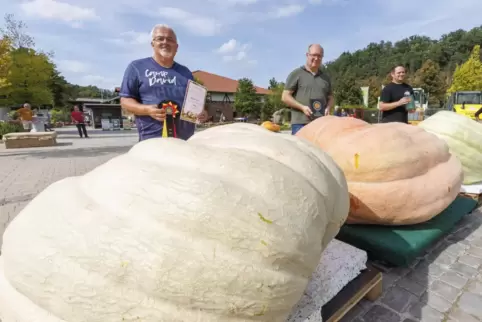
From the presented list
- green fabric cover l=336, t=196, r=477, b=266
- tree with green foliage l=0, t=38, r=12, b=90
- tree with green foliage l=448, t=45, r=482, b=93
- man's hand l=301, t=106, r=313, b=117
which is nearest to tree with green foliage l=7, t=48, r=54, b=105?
tree with green foliage l=0, t=38, r=12, b=90

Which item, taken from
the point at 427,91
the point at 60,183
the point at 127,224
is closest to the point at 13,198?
the point at 60,183

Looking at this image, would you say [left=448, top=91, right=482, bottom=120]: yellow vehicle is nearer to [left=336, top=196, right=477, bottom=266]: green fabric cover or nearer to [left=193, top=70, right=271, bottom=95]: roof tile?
[left=336, top=196, right=477, bottom=266]: green fabric cover

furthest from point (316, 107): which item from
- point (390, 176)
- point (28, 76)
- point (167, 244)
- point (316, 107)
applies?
point (28, 76)

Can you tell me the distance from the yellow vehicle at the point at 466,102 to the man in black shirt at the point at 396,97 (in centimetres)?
1557

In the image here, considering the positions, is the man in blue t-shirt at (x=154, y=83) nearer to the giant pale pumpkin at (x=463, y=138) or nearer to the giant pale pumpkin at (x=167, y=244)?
the giant pale pumpkin at (x=167, y=244)

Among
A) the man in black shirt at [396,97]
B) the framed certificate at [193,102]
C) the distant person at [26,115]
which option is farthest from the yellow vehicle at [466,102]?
the distant person at [26,115]

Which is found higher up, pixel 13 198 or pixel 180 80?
pixel 180 80

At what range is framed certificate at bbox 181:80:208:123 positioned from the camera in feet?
7.48

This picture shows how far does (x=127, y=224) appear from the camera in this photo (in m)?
0.92

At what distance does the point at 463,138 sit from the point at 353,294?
2.74 meters

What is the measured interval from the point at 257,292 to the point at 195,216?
0.34 meters

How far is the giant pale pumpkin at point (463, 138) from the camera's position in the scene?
128 inches

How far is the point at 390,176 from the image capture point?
84.4 inches

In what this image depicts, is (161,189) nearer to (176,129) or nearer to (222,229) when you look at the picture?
(222,229)
